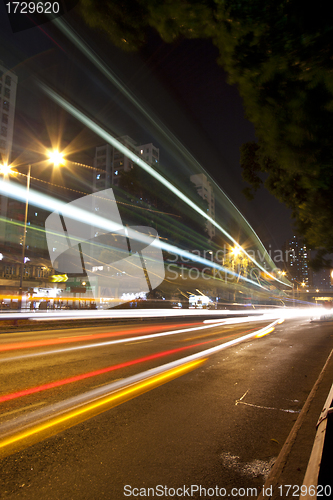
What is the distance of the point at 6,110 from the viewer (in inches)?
2744

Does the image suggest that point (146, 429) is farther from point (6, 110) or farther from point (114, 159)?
point (114, 159)

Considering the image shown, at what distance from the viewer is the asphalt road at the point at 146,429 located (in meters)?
2.78

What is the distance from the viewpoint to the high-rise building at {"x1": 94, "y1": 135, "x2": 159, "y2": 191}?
86.5 m

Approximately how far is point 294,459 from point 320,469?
24.5 inches

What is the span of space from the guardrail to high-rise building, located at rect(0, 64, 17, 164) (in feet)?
254

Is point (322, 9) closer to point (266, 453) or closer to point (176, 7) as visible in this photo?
point (176, 7)

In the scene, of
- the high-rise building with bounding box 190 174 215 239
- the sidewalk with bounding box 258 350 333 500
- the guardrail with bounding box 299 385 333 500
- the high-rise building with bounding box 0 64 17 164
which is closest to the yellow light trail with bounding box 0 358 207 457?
the sidewalk with bounding box 258 350 333 500

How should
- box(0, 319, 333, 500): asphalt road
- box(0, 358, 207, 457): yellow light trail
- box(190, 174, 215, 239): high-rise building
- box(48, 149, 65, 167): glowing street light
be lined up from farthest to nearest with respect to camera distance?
box(190, 174, 215, 239): high-rise building → box(48, 149, 65, 167): glowing street light → box(0, 358, 207, 457): yellow light trail → box(0, 319, 333, 500): asphalt road

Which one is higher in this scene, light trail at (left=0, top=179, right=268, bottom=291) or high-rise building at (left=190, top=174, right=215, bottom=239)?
high-rise building at (left=190, top=174, right=215, bottom=239)

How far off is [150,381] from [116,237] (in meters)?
30.5

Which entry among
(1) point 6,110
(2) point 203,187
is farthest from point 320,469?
(2) point 203,187

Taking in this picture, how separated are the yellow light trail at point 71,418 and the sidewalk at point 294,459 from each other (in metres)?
2.65

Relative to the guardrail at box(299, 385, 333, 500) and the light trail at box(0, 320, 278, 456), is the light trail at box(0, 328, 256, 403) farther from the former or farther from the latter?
the guardrail at box(299, 385, 333, 500)

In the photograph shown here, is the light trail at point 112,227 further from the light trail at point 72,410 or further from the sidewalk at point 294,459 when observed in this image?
the sidewalk at point 294,459
